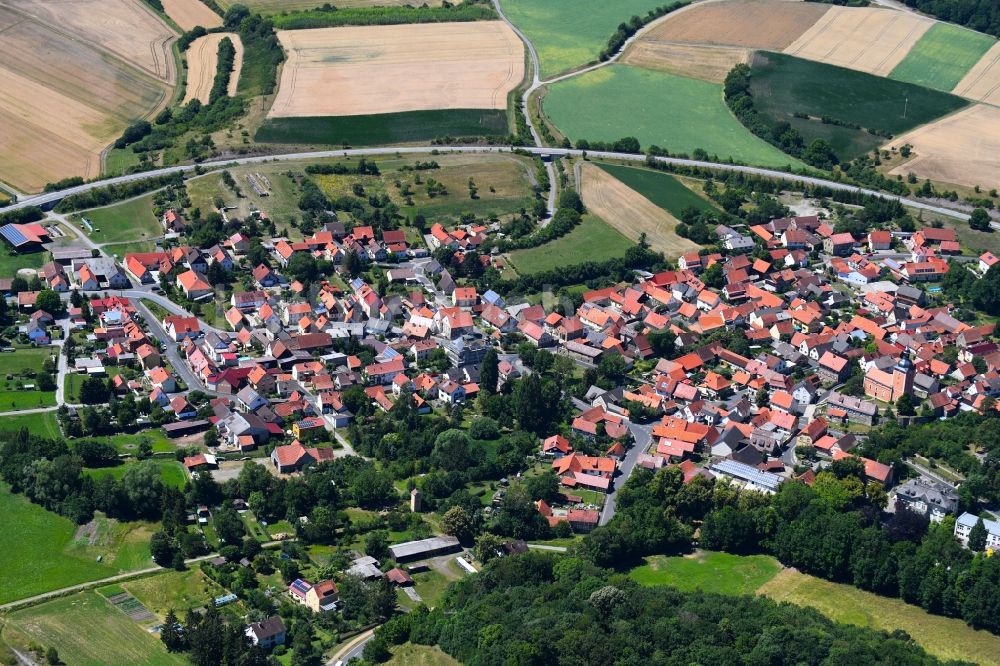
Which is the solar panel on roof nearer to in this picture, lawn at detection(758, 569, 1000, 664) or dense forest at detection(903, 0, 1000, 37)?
lawn at detection(758, 569, 1000, 664)

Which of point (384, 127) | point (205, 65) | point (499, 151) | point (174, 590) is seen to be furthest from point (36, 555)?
point (205, 65)

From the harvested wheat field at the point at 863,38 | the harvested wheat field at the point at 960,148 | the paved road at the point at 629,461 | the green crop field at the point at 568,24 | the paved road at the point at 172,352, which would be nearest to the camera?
the paved road at the point at 629,461

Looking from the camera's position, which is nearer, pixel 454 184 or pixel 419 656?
pixel 419 656

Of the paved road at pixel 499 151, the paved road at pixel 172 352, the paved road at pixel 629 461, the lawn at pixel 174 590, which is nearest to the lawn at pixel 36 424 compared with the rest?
the paved road at pixel 172 352

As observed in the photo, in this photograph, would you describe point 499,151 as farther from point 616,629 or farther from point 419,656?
point 419,656

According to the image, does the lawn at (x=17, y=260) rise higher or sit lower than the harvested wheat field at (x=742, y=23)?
lower

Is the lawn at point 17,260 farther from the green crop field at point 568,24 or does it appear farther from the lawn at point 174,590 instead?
the green crop field at point 568,24
